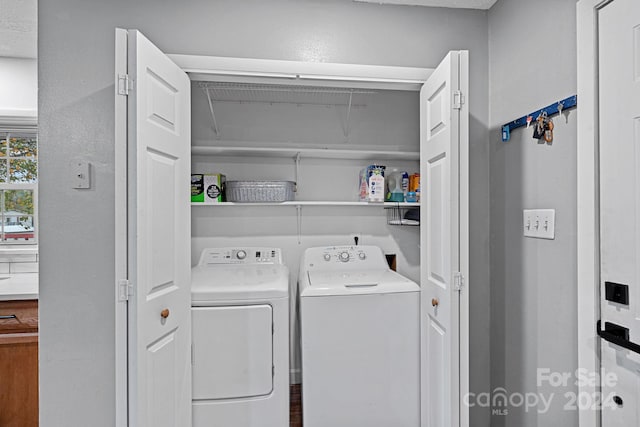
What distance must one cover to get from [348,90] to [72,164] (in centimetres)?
169

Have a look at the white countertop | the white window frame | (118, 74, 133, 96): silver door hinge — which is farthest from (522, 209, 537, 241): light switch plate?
the white window frame

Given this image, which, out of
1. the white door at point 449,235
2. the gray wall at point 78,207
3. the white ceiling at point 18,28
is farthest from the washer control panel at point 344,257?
the white ceiling at point 18,28

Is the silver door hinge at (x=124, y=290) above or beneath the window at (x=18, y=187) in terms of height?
beneath

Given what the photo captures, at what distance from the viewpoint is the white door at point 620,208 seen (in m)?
1.13

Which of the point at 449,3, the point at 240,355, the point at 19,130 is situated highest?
the point at 449,3

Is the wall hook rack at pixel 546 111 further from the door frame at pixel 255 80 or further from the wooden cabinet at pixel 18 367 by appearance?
the wooden cabinet at pixel 18 367

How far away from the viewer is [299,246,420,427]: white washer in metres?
1.92

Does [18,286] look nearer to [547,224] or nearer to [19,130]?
[19,130]

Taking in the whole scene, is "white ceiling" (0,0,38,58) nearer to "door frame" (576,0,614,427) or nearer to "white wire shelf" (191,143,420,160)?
"white wire shelf" (191,143,420,160)

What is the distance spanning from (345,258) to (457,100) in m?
1.30

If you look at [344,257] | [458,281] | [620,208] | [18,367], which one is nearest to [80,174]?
[18,367]

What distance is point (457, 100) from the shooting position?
152cm

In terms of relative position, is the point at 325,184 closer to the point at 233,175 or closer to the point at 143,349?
the point at 233,175

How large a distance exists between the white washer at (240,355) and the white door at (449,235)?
776 mm
